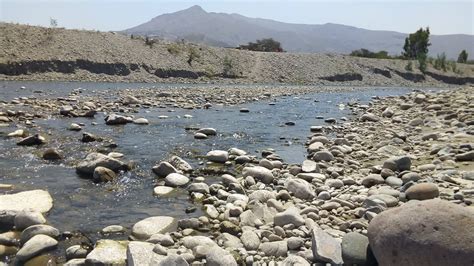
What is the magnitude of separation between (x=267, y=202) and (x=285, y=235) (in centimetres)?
128

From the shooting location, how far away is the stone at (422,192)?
666 centimetres

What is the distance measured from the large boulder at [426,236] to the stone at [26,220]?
15.3ft

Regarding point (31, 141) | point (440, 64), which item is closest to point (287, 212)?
point (31, 141)

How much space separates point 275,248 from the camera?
18.0 ft

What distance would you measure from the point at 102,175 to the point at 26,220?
256cm

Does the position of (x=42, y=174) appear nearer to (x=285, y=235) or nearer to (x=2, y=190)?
(x=2, y=190)

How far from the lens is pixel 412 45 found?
89.9 metres

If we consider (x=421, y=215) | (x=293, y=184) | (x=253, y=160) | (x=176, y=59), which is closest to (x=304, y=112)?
(x=253, y=160)

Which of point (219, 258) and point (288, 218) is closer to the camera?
point (219, 258)

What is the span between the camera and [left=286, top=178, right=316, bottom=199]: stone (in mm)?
7727

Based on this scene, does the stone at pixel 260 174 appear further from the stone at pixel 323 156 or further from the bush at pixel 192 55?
the bush at pixel 192 55

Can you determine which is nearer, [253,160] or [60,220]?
[60,220]

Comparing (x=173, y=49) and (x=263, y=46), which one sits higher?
(x=263, y=46)

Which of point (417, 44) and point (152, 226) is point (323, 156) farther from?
point (417, 44)
